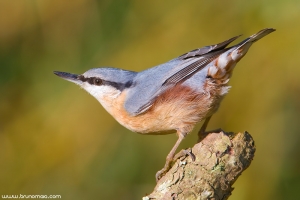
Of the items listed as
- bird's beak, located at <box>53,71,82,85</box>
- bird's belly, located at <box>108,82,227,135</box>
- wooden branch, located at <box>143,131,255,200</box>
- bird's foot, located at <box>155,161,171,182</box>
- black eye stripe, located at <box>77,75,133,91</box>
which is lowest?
wooden branch, located at <box>143,131,255,200</box>

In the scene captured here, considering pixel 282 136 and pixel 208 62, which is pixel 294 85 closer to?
pixel 282 136

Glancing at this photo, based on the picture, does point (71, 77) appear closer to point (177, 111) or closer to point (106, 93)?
point (106, 93)

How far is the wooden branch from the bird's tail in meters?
0.72

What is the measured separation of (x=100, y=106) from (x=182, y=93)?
135 cm

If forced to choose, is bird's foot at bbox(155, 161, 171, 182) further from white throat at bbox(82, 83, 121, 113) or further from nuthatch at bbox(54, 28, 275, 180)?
white throat at bbox(82, 83, 121, 113)

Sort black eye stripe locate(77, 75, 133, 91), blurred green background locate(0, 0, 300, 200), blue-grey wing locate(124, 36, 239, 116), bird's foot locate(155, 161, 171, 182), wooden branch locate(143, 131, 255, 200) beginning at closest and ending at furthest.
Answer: wooden branch locate(143, 131, 255, 200)
bird's foot locate(155, 161, 171, 182)
blue-grey wing locate(124, 36, 239, 116)
black eye stripe locate(77, 75, 133, 91)
blurred green background locate(0, 0, 300, 200)

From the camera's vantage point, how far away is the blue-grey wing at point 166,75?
3.02m

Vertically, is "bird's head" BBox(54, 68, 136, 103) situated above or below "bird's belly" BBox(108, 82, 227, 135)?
above

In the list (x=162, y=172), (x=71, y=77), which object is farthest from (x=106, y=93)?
(x=162, y=172)

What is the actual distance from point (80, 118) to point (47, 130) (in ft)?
1.01

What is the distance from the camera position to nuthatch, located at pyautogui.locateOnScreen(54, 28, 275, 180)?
118 inches

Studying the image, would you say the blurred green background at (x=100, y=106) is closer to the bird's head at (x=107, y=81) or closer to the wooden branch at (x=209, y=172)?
the bird's head at (x=107, y=81)

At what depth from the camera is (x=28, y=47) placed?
446cm

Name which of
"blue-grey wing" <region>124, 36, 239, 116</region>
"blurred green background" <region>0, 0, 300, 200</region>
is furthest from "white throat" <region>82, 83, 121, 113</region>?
"blurred green background" <region>0, 0, 300, 200</region>
